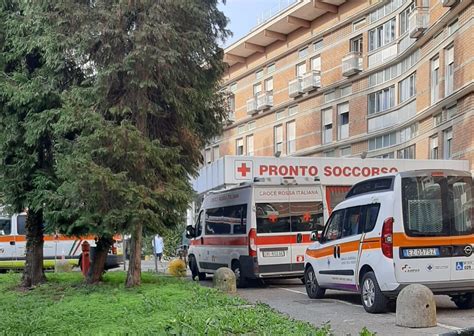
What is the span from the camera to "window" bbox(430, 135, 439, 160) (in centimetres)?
2872

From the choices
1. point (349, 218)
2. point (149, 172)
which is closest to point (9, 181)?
point (149, 172)

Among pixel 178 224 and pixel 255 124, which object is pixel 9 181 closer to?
pixel 178 224

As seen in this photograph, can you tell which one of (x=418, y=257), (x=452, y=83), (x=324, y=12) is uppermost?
(x=324, y=12)

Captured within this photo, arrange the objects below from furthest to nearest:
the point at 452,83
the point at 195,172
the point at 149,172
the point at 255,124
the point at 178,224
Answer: the point at 255,124, the point at 452,83, the point at 195,172, the point at 178,224, the point at 149,172

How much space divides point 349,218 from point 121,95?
238 inches

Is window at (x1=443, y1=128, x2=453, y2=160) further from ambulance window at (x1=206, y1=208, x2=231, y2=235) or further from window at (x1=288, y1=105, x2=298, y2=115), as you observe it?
window at (x1=288, y1=105, x2=298, y2=115)

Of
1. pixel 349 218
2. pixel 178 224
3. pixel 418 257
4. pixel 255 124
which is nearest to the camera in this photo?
pixel 418 257

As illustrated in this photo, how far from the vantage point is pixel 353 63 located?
3662cm

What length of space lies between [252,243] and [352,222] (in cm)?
473

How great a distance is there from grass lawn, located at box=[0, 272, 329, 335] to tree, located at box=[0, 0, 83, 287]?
2.62 meters

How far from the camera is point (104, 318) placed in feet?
35.1

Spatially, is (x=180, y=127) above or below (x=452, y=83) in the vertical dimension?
below

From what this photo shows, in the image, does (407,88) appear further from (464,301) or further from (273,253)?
(464,301)

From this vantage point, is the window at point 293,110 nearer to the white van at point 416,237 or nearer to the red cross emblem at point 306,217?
the red cross emblem at point 306,217
